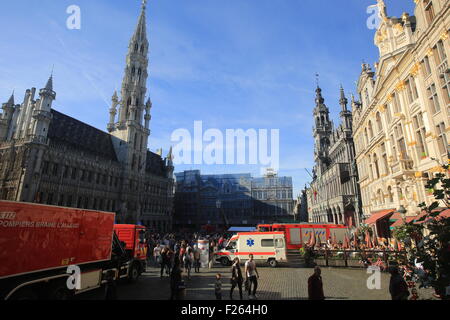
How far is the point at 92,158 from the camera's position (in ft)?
159

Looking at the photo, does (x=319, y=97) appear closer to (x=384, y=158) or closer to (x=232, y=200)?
(x=232, y=200)

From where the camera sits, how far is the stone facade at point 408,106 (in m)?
16.3

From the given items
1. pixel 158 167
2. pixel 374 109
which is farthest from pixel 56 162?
pixel 374 109

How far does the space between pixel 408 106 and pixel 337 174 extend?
24.5 meters

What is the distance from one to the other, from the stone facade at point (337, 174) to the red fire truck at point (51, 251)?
92.3 feet

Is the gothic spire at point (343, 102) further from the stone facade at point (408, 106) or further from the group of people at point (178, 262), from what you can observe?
the group of people at point (178, 262)

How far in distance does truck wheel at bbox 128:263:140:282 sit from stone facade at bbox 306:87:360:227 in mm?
25428

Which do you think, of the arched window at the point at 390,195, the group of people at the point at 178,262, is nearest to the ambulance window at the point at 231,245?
the group of people at the point at 178,262

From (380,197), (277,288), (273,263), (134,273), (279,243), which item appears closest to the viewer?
(277,288)

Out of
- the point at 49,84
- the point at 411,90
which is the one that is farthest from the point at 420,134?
the point at 49,84

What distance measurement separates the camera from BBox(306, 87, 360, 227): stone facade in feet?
132

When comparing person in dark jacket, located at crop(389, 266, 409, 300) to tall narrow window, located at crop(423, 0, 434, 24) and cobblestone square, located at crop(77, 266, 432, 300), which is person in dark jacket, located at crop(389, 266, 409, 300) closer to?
cobblestone square, located at crop(77, 266, 432, 300)
